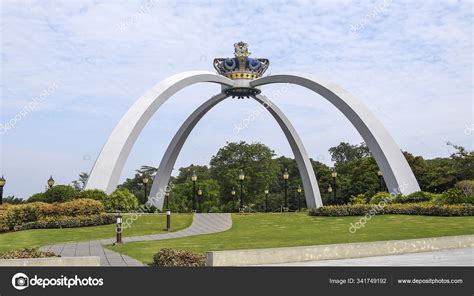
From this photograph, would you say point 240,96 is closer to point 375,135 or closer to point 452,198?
point 375,135

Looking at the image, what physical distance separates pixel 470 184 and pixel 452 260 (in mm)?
19673

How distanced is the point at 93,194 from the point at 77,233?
17.7 feet

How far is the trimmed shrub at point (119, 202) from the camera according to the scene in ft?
80.2

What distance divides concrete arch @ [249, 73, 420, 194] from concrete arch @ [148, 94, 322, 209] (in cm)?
741

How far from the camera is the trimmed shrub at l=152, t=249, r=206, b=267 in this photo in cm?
972

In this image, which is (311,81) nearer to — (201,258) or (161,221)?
(161,221)

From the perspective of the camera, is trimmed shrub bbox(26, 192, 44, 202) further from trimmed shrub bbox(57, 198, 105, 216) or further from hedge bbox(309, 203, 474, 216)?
hedge bbox(309, 203, 474, 216)

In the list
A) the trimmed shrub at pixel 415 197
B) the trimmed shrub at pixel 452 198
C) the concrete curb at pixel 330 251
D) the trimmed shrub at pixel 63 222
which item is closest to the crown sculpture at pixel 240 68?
the trimmed shrub at pixel 415 197

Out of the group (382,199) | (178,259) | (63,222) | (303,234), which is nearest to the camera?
(178,259)

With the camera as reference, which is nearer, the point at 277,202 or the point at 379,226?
the point at 379,226

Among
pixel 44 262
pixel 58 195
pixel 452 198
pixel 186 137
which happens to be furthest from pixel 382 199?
pixel 44 262

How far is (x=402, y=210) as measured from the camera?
2378 centimetres
